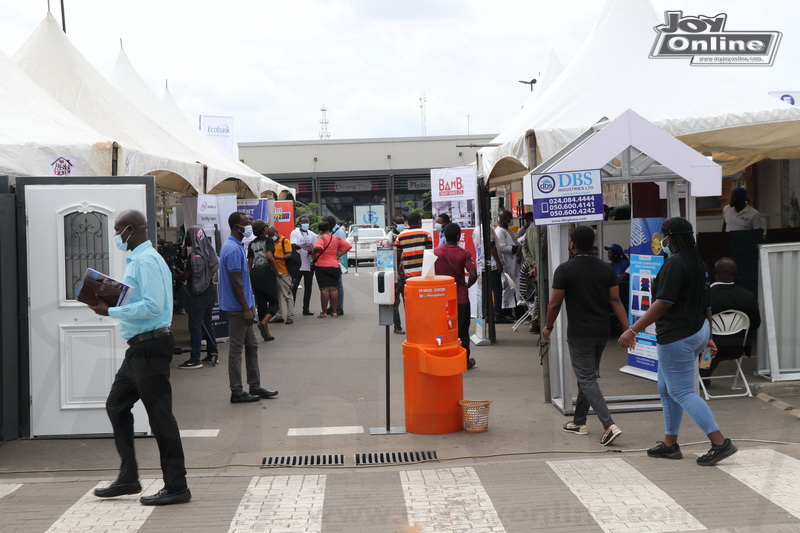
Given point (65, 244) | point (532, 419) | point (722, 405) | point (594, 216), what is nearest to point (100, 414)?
point (65, 244)

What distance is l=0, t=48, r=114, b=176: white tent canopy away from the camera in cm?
871

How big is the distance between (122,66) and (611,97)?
14.1 meters

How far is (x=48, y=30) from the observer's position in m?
13.3

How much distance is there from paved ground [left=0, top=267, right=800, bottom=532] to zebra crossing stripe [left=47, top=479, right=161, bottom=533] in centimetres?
1

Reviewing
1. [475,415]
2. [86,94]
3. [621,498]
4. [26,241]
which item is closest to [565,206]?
[475,415]

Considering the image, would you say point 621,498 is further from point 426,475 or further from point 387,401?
point 387,401

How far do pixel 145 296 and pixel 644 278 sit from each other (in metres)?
5.97

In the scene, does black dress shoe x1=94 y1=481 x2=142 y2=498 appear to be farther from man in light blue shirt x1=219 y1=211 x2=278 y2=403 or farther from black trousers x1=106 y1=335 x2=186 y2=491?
man in light blue shirt x1=219 y1=211 x2=278 y2=403

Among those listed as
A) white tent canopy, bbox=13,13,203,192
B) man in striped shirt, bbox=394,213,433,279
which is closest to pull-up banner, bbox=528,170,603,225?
man in striped shirt, bbox=394,213,433,279

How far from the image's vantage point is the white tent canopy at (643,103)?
10461 mm

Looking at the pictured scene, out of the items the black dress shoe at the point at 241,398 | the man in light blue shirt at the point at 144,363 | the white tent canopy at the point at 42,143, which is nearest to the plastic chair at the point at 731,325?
the black dress shoe at the point at 241,398

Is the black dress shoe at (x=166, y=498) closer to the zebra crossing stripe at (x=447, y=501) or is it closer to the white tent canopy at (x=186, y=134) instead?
the zebra crossing stripe at (x=447, y=501)

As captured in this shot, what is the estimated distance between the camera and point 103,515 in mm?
5637

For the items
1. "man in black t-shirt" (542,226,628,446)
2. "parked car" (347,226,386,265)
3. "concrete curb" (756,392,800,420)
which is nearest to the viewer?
"man in black t-shirt" (542,226,628,446)
